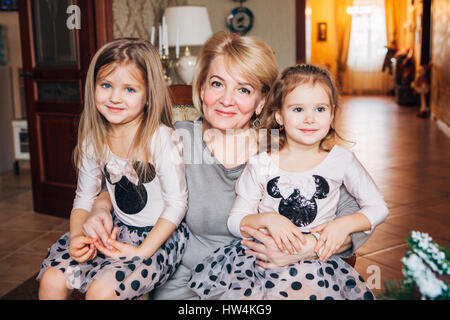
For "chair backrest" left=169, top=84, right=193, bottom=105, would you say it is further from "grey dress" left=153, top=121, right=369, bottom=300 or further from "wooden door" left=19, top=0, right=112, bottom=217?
"wooden door" left=19, top=0, right=112, bottom=217

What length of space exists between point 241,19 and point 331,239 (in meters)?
3.74

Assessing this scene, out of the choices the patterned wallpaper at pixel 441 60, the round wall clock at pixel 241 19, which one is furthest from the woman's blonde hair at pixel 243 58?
the patterned wallpaper at pixel 441 60

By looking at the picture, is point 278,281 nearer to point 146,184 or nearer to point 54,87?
point 146,184

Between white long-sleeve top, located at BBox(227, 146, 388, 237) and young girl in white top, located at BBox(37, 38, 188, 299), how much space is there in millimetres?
181

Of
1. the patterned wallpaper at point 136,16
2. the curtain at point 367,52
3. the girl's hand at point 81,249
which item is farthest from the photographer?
the curtain at point 367,52

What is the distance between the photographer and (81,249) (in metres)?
1.22

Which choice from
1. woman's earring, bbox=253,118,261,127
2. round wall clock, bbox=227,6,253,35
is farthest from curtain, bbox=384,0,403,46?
woman's earring, bbox=253,118,261,127

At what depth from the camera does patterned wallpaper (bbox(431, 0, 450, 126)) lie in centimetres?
660

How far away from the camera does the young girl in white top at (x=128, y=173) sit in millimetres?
1209

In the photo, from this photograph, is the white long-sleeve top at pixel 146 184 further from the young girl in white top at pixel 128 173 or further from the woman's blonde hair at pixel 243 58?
the woman's blonde hair at pixel 243 58

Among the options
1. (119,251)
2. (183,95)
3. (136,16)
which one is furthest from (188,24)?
(119,251)

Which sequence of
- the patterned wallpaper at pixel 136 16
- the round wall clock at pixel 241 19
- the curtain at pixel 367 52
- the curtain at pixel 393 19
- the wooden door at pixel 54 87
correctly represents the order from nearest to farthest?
the wooden door at pixel 54 87
the patterned wallpaper at pixel 136 16
the round wall clock at pixel 241 19
the curtain at pixel 393 19
the curtain at pixel 367 52

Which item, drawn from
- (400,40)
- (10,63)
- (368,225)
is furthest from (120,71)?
(400,40)

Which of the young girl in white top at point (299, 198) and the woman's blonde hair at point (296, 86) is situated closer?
the young girl in white top at point (299, 198)
